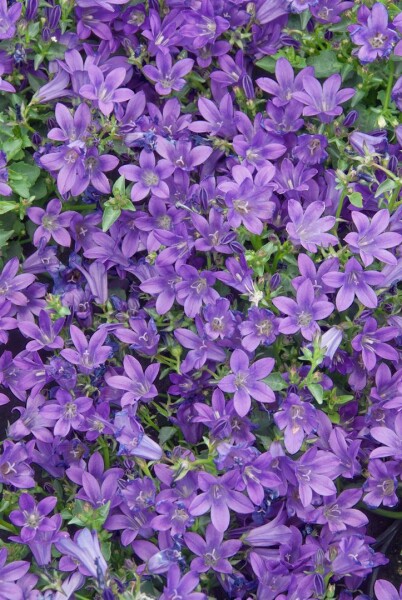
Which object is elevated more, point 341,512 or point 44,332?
point 44,332

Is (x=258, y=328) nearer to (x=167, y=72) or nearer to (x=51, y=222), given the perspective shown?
(x=51, y=222)

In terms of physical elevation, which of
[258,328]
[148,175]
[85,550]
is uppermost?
[148,175]

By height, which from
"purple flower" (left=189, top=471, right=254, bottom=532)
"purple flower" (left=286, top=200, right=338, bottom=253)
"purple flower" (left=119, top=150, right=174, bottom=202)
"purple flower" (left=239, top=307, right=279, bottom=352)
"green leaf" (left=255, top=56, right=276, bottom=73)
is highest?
"green leaf" (left=255, top=56, right=276, bottom=73)

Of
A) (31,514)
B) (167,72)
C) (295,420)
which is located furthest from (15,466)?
(167,72)

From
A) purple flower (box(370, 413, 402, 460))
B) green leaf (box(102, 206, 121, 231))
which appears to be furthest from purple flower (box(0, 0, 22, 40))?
purple flower (box(370, 413, 402, 460))

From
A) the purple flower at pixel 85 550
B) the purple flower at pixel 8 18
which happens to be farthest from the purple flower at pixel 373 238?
the purple flower at pixel 8 18

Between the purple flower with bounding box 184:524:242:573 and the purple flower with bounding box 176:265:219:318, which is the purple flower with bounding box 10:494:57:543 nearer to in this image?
the purple flower with bounding box 184:524:242:573

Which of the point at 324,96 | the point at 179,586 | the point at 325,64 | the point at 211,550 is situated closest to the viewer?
the point at 179,586
